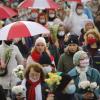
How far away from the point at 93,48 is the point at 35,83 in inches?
102

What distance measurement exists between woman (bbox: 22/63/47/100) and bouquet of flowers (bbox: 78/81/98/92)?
62 cm

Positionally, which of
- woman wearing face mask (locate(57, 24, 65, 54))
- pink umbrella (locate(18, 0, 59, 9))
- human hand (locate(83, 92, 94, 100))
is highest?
pink umbrella (locate(18, 0, 59, 9))

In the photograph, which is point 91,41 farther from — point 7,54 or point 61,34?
point 61,34

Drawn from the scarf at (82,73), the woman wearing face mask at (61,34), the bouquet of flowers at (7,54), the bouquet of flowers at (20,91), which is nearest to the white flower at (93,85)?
the scarf at (82,73)

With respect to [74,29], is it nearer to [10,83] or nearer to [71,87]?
[10,83]

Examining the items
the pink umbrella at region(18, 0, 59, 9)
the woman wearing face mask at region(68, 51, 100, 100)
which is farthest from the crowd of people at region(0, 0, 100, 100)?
the pink umbrella at region(18, 0, 59, 9)

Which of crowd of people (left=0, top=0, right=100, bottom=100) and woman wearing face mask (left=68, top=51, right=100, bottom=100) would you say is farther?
woman wearing face mask (left=68, top=51, right=100, bottom=100)

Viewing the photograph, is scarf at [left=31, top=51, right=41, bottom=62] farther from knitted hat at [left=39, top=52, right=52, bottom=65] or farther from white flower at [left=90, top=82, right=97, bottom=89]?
white flower at [left=90, top=82, right=97, bottom=89]

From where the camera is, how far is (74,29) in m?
18.1

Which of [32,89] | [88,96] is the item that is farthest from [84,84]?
[32,89]

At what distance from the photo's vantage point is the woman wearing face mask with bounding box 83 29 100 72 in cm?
1303

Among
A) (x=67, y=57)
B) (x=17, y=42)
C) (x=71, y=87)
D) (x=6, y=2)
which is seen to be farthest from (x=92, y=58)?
(x=6, y=2)

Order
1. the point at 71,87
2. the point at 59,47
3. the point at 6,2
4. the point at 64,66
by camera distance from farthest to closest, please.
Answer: the point at 6,2 → the point at 59,47 → the point at 64,66 → the point at 71,87

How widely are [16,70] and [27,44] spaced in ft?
15.3
